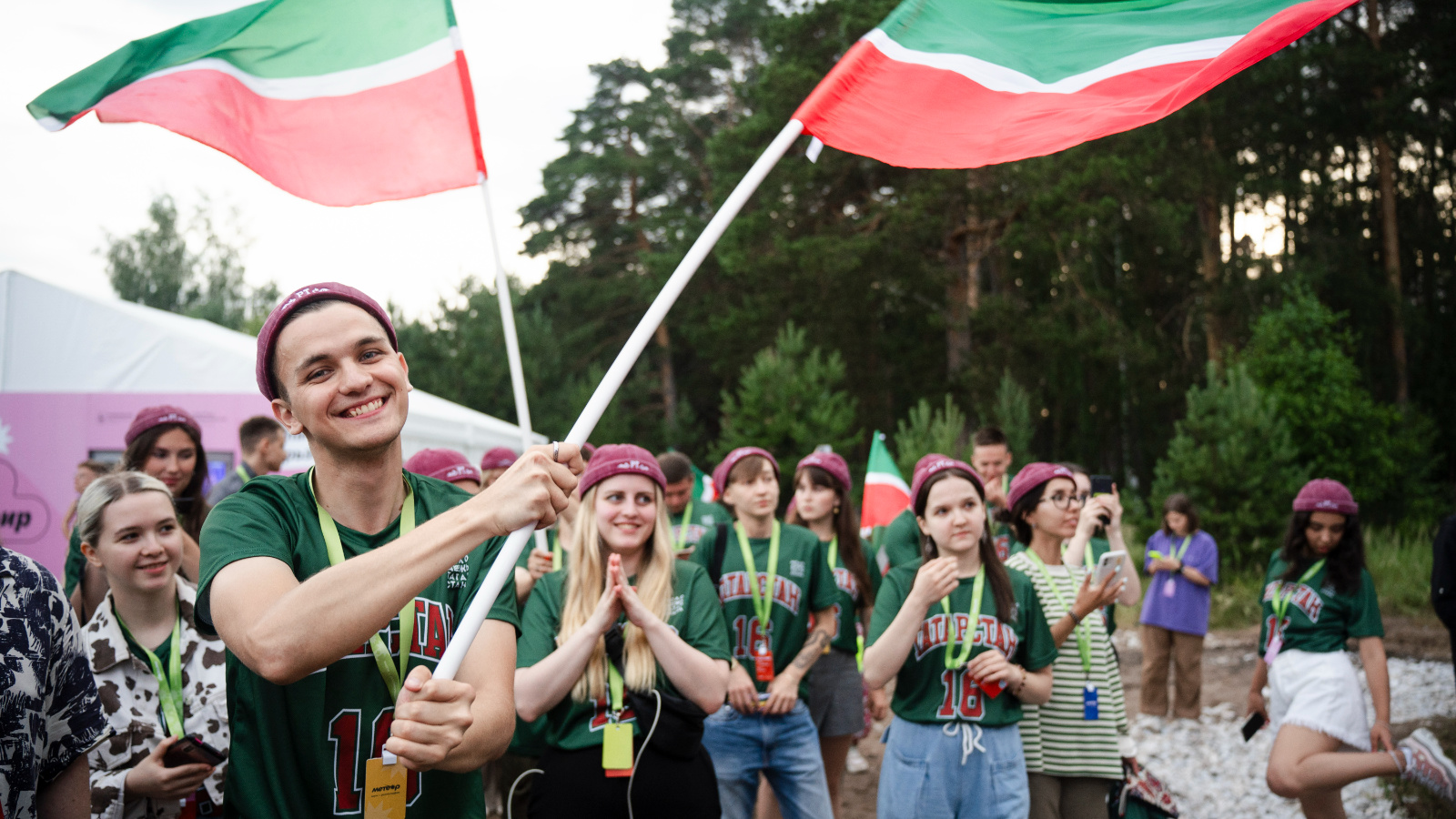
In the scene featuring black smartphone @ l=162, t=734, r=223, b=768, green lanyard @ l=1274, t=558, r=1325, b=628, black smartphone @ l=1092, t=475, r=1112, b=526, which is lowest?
black smartphone @ l=162, t=734, r=223, b=768

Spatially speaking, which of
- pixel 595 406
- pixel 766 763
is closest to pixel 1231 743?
pixel 766 763

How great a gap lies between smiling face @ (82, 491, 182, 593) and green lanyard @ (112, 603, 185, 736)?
0.14 metres

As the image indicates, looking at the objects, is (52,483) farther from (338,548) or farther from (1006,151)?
(1006,151)

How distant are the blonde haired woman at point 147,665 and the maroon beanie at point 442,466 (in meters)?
2.19

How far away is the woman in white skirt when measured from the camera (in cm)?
453

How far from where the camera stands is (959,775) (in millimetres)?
3531

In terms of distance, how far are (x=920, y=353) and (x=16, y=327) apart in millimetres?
24814

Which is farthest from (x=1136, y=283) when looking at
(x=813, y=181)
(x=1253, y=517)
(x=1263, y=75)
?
(x=1253, y=517)

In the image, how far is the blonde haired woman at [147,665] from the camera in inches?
108

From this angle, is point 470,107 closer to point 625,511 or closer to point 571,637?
point 625,511

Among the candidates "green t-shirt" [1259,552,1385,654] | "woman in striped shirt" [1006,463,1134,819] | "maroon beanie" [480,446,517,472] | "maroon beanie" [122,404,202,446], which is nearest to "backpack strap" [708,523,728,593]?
"woman in striped shirt" [1006,463,1134,819]

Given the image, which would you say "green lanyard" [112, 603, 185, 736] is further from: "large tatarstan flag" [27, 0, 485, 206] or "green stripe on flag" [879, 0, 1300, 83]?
"green stripe on flag" [879, 0, 1300, 83]

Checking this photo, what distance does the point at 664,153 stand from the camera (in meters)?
30.5

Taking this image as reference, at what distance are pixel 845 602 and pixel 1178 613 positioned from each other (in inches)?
182
